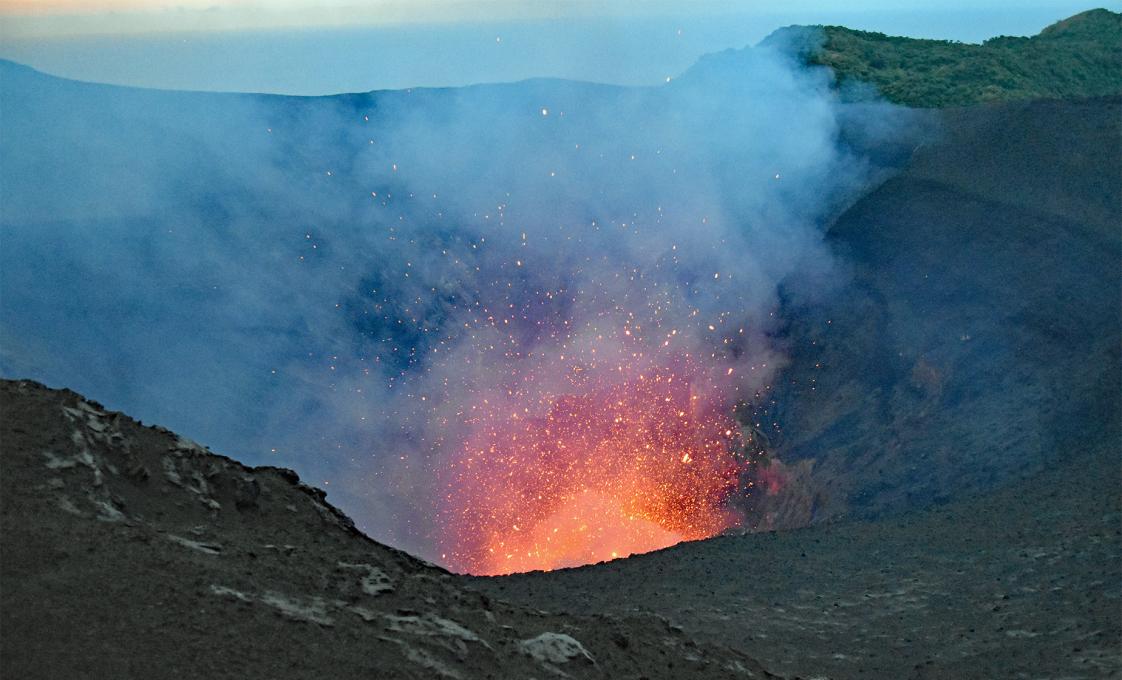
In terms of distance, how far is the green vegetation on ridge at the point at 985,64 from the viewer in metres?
28.8

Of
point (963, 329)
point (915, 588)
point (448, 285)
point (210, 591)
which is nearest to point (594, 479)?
point (448, 285)

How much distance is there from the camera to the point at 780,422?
20.8 metres

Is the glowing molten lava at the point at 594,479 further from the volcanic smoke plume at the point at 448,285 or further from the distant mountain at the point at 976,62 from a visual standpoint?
the distant mountain at the point at 976,62

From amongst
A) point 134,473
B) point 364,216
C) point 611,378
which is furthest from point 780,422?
point 134,473

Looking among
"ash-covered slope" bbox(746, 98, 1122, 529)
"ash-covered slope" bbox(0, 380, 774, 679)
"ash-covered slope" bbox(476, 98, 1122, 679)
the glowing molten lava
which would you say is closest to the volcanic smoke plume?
the glowing molten lava

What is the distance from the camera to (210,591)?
620 centimetres

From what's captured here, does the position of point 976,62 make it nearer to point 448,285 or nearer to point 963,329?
point 963,329

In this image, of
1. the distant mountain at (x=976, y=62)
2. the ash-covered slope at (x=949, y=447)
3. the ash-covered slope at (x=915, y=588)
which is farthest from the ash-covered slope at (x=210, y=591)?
the distant mountain at (x=976, y=62)

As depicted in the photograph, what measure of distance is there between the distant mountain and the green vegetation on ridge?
0.10 feet

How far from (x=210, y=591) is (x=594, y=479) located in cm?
1507

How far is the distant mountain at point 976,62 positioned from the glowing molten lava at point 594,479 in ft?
40.5

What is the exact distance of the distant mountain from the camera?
2873cm

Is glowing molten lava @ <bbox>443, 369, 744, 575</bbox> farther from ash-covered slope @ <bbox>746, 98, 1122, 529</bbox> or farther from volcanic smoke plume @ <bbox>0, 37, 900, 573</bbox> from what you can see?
ash-covered slope @ <bbox>746, 98, 1122, 529</bbox>

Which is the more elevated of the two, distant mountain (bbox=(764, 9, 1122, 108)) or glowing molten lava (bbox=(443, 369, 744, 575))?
distant mountain (bbox=(764, 9, 1122, 108))
